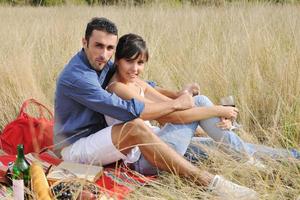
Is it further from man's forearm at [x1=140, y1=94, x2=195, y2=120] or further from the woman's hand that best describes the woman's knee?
the woman's hand

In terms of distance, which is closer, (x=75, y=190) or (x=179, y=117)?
(x=75, y=190)

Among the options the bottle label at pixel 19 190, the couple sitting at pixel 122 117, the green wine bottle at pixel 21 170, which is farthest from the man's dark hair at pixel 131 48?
the bottle label at pixel 19 190

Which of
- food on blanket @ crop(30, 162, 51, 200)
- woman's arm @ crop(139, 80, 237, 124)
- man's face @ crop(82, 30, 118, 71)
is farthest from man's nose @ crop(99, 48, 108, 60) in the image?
food on blanket @ crop(30, 162, 51, 200)

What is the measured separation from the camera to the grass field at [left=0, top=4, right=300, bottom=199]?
253 cm

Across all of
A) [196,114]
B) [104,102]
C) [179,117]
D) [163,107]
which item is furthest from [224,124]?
[104,102]

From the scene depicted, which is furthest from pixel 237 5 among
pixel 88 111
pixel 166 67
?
pixel 88 111

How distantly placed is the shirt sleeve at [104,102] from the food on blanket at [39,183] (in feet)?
1.55

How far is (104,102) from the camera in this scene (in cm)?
266

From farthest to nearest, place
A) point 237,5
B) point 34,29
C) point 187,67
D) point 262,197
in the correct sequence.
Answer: point 34,29, point 237,5, point 187,67, point 262,197

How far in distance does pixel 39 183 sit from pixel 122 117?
0.59 metres

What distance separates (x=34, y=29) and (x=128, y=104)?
3937 mm

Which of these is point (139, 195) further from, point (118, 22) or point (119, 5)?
point (119, 5)

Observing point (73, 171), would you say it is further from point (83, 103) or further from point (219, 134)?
point (219, 134)

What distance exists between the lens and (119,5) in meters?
7.33
